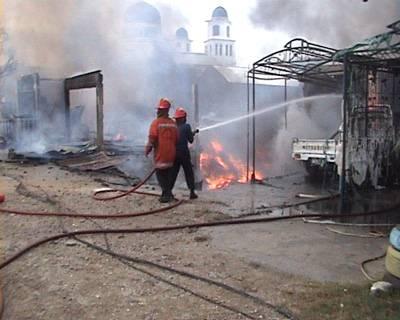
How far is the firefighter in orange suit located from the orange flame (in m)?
5.22

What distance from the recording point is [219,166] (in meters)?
15.1

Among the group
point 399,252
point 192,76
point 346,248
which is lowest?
point 346,248

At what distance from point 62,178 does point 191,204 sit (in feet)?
13.8

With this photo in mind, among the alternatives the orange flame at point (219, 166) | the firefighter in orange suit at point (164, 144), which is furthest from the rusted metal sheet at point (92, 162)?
the firefighter in orange suit at point (164, 144)

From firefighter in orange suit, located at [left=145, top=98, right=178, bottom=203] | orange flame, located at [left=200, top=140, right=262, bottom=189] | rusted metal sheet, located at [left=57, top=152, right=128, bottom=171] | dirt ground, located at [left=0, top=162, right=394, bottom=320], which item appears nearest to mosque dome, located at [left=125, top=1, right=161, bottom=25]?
orange flame, located at [left=200, top=140, right=262, bottom=189]

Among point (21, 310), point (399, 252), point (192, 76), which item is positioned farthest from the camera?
point (192, 76)

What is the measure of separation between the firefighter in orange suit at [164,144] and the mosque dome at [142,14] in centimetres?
2025

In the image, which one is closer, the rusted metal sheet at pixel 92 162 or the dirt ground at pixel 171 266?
the dirt ground at pixel 171 266

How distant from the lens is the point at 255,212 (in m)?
7.19

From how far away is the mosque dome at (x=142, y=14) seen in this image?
88.3 ft

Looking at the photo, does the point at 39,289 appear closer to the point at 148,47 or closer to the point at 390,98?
the point at 390,98

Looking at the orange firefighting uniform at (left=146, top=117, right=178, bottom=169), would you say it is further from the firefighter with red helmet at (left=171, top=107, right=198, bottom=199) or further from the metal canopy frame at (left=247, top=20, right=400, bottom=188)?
the metal canopy frame at (left=247, top=20, right=400, bottom=188)

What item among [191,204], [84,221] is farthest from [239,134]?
[84,221]

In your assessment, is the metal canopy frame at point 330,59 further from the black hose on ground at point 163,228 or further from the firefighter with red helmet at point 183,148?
the firefighter with red helmet at point 183,148
